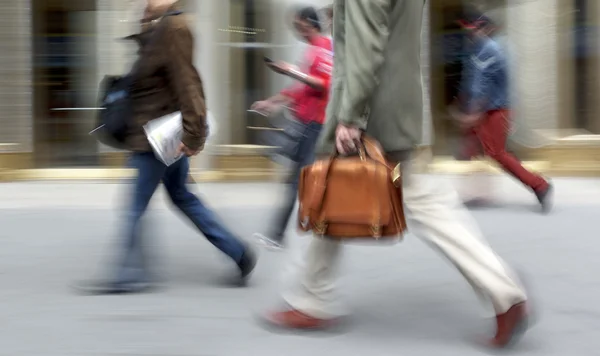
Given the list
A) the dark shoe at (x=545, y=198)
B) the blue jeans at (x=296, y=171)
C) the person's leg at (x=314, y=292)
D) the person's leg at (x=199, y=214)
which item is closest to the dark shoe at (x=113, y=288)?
the person's leg at (x=199, y=214)

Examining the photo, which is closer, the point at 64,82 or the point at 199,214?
the point at 199,214

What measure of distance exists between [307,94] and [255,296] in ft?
5.08

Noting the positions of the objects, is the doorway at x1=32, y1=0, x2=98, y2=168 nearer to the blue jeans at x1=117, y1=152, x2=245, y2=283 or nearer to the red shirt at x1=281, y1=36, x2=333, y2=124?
the red shirt at x1=281, y1=36, x2=333, y2=124

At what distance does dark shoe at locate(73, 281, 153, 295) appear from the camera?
5000 mm

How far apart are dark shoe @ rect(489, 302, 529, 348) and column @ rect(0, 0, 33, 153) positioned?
25.1ft

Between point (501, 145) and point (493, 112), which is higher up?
point (493, 112)

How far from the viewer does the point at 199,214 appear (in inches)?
206

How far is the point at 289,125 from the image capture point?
612 centimetres

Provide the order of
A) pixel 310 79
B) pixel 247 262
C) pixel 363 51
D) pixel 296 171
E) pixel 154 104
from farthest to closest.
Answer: pixel 296 171, pixel 310 79, pixel 247 262, pixel 154 104, pixel 363 51

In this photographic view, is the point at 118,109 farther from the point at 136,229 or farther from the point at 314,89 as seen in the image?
the point at 314,89

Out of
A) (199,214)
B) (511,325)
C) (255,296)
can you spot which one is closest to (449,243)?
(511,325)

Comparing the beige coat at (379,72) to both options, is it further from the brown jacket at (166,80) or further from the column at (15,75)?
the column at (15,75)

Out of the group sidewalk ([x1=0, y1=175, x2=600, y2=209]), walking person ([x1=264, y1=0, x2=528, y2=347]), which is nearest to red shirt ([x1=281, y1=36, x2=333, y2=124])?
walking person ([x1=264, y1=0, x2=528, y2=347])

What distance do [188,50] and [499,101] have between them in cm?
377
